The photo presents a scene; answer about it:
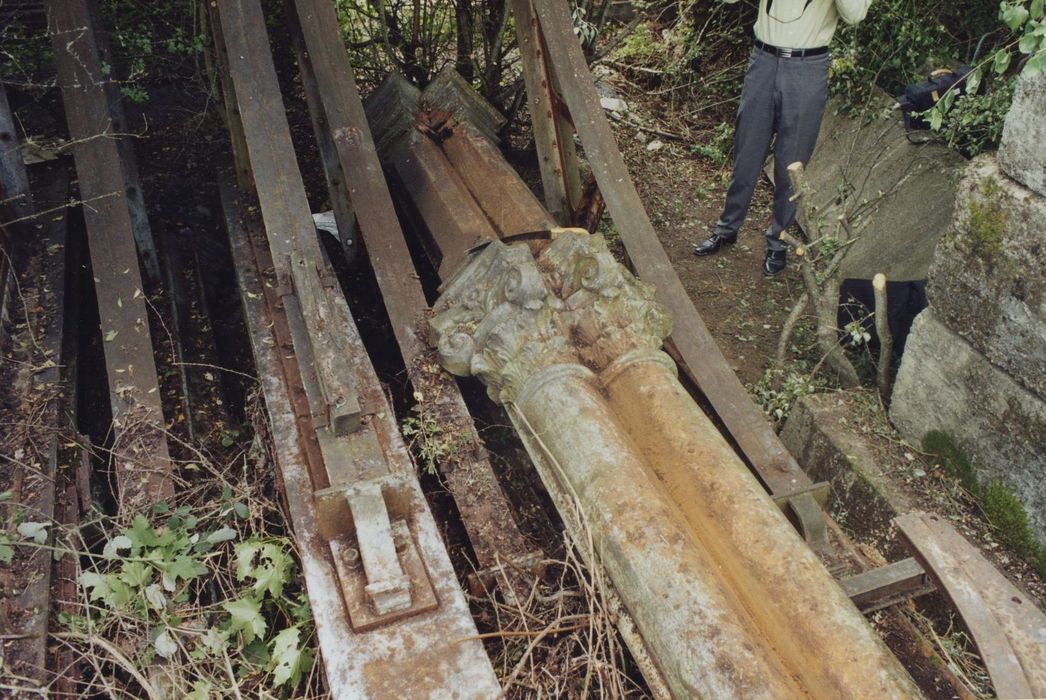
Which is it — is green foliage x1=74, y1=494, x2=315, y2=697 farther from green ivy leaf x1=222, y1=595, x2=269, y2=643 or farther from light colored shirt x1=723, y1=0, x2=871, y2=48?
light colored shirt x1=723, y1=0, x2=871, y2=48

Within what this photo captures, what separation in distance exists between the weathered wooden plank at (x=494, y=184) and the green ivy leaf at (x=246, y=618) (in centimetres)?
180

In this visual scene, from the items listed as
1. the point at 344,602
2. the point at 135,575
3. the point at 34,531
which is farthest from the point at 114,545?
the point at 344,602

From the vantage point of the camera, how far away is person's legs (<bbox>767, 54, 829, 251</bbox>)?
14.6 ft

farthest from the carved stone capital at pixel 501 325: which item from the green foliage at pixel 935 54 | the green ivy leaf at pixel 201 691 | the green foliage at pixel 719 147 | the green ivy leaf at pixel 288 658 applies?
the green foliage at pixel 719 147

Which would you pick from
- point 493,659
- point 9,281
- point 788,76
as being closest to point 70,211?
point 9,281

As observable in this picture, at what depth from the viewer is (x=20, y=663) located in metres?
2.32

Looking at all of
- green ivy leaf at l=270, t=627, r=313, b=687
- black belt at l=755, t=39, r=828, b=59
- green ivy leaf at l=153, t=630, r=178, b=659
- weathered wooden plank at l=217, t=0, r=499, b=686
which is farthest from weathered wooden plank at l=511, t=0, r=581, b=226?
green ivy leaf at l=153, t=630, r=178, b=659

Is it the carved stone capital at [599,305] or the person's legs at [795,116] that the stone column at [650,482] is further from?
the person's legs at [795,116]

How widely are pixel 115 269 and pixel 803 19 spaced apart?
133 inches

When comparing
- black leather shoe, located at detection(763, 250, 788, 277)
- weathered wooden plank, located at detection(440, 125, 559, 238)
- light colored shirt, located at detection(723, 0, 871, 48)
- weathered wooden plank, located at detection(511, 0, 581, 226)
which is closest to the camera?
weathered wooden plank, located at detection(440, 125, 559, 238)

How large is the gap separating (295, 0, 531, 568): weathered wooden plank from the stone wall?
1683 millimetres

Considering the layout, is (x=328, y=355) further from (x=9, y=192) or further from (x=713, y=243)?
(x=713, y=243)

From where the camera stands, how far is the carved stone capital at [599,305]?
2842 mm

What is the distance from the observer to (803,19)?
432 centimetres
